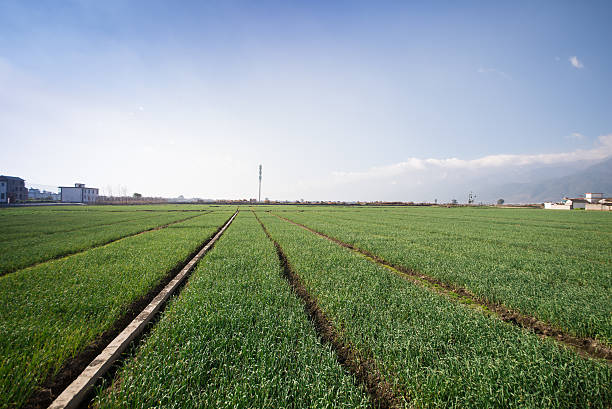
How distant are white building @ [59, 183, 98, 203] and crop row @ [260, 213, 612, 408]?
14563 cm

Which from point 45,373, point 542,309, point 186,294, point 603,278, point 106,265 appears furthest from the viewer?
point 106,265

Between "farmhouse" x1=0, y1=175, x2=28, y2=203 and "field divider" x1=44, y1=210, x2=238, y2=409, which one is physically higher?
"farmhouse" x1=0, y1=175, x2=28, y2=203

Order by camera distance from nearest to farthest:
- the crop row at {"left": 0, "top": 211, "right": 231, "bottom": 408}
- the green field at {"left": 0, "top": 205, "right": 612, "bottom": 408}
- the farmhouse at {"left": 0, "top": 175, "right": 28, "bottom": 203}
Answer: the green field at {"left": 0, "top": 205, "right": 612, "bottom": 408}, the crop row at {"left": 0, "top": 211, "right": 231, "bottom": 408}, the farmhouse at {"left": 0, "top": 175, "right": 28, "bottom": 203}

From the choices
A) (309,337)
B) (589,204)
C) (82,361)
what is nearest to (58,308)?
(82,361)

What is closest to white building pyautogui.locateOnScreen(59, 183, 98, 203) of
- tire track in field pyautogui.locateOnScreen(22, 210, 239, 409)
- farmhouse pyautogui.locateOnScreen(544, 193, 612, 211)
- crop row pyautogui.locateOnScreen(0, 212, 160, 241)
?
crop row pyautogui.locateOnScreen(0, 212, 160, 241)

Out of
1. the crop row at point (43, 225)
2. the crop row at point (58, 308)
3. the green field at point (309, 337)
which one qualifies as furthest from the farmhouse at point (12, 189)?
the green field at point (309, 337)

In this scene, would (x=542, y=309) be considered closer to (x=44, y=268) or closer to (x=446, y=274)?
(x=446, y=274)

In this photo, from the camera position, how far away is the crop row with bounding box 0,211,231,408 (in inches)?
115

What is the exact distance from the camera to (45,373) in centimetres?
284

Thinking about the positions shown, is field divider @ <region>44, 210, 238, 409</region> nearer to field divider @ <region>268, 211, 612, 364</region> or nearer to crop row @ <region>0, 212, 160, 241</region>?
field divider @ <region>268, 211, 612, 364</region>

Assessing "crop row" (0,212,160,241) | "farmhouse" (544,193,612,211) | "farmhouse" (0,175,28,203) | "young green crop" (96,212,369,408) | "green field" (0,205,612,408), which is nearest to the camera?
"young green crop" (96,212,369,408)

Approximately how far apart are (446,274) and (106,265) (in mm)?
10458

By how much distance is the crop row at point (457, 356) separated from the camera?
2518 millimetres

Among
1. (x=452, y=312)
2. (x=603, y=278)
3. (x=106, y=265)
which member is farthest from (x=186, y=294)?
(x=603, y=278)
